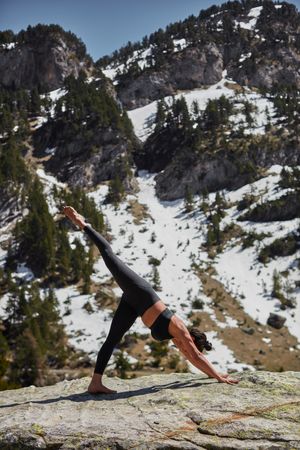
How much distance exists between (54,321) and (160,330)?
169 feet

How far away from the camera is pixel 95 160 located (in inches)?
4980

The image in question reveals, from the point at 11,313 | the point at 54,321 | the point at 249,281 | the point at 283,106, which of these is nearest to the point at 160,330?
the point at 54,321

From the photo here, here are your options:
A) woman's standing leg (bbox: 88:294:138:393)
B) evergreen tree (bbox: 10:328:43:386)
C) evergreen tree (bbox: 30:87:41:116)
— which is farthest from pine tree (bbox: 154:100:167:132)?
woman's standing leg (bbox: 88:294:138:393)

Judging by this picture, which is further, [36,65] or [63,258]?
[36,65]

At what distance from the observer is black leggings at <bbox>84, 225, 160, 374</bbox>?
6137mm

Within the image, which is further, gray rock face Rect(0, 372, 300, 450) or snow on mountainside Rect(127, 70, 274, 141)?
snow on mountainside Rect(127, 70, 274, 141)

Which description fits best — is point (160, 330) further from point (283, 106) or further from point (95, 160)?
point (283, 106)

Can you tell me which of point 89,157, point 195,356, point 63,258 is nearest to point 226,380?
point 195,356

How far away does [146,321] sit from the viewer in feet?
20.3

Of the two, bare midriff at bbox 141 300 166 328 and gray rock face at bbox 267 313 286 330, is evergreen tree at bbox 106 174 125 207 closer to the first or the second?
gray rock face at bbox 267 313 286 330

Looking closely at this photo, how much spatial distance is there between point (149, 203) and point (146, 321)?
109 metres

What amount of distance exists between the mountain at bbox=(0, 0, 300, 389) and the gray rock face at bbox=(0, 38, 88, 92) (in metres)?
0.59

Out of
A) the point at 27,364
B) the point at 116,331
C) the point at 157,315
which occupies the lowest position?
the point at 27,364

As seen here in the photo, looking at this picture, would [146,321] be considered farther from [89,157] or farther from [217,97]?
[217,97]
